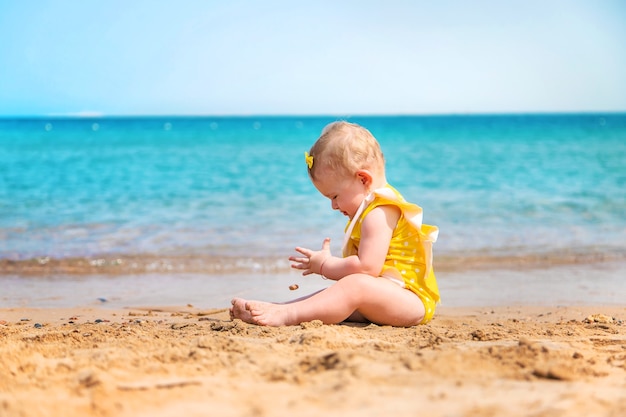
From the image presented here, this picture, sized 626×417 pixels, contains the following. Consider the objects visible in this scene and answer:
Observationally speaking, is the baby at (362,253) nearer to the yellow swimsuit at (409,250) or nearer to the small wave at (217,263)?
the yellow swimsuit at (409,250)

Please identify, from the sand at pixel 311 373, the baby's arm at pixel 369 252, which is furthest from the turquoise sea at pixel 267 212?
the sand at pixel 311 373

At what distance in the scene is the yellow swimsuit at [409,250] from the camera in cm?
354

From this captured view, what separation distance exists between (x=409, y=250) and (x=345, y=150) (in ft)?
2.21

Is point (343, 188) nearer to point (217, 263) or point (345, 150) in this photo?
point (345, 150)

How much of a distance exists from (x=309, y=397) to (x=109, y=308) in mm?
2891

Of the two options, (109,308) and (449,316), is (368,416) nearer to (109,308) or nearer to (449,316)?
(449,316)

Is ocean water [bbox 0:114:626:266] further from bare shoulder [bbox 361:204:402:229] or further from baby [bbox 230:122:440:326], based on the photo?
bare shoulder [bbox 361:204:402:229]

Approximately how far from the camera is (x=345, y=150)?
3.42 metres

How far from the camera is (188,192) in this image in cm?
1177

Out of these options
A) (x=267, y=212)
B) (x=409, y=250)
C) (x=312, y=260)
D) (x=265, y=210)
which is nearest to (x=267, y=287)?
(x=312, y=260)

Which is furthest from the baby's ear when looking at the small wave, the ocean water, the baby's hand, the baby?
the small wave

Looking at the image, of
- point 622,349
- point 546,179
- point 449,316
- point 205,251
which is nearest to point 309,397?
point 622,349

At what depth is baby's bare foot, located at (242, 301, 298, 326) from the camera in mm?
3441

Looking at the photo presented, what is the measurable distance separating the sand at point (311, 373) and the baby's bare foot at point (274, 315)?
8cm
